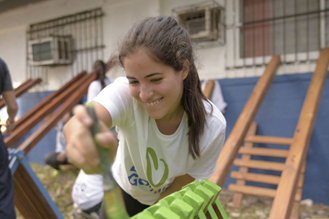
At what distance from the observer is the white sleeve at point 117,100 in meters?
0.97

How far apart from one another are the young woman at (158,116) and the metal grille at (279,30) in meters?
2.43

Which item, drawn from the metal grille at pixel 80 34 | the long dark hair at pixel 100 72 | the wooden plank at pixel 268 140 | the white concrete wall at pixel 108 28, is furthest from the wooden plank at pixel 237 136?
the metal grille at pixel 80 34

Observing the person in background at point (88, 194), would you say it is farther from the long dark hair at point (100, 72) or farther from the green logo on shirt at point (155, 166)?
the green logo on shirt at point (155, 166)

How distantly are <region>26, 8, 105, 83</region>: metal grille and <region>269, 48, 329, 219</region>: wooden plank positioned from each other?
10.8 ft

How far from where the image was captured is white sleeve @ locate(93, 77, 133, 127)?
97 cm

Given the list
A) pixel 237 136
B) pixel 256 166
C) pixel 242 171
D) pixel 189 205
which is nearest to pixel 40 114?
pixel 242 171

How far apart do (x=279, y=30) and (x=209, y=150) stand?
2.64 meters

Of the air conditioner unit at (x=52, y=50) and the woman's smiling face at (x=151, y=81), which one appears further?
the air conditioner unit at (x=52, y=50)

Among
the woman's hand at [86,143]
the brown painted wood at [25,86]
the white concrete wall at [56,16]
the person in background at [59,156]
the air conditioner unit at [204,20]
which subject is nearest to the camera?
the woman's hand at [86,143]

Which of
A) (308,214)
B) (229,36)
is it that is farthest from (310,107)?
(229,36)

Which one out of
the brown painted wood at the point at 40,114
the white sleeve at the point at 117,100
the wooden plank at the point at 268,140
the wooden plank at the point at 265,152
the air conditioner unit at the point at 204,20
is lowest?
the wooden plank at the point at 265,152

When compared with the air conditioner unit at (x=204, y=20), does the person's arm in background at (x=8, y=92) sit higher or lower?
lower

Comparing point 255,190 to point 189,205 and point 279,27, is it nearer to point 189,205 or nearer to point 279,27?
point 279,27

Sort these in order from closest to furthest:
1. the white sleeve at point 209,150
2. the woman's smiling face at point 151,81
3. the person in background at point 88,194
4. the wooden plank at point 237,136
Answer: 1. the woman's smiling face at point 151,81
2. the white sleeve at point 209,150
3. the wooden plank at point 237,136
4. the person in background at point 88,194
